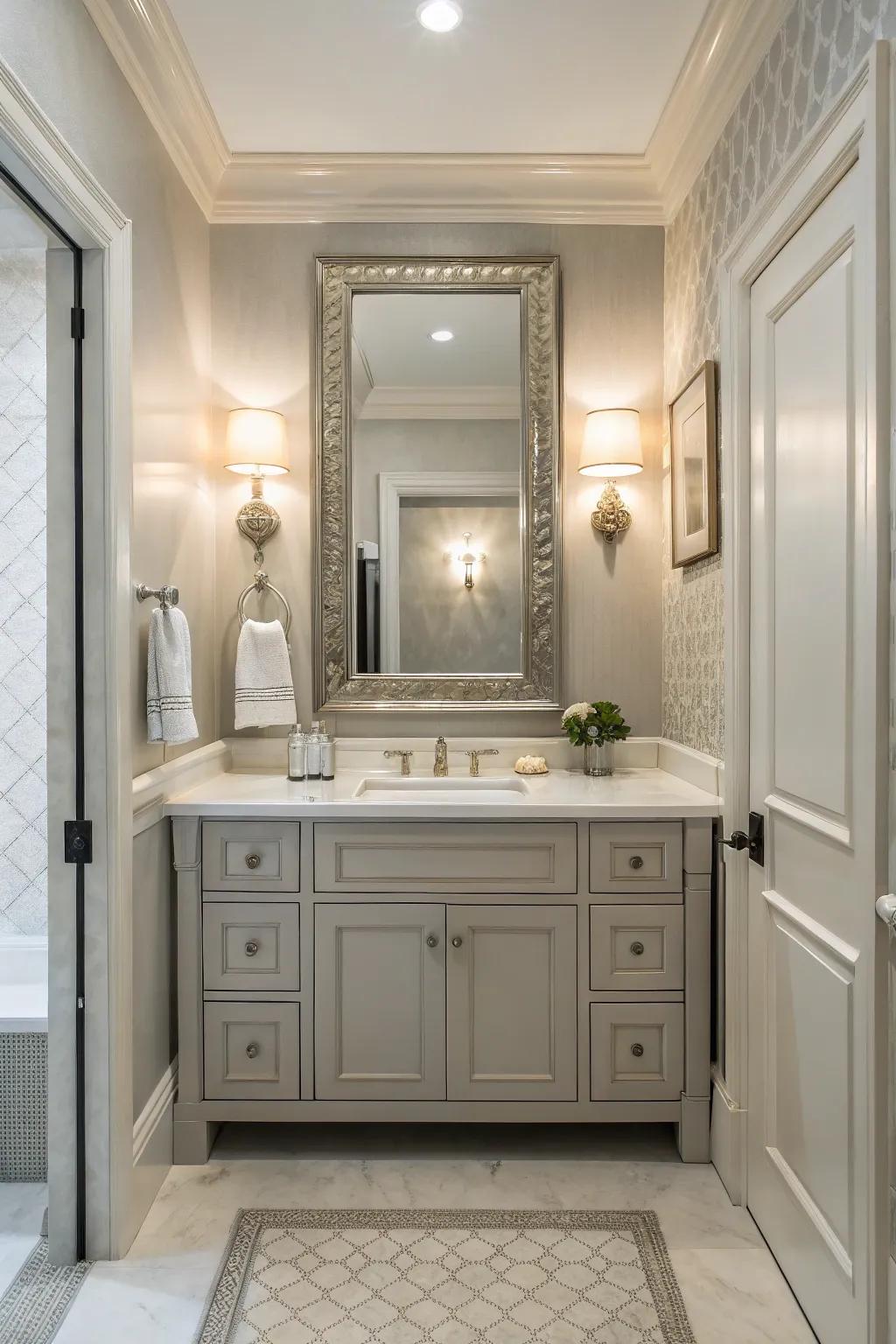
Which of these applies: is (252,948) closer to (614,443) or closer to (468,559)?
(468,559)

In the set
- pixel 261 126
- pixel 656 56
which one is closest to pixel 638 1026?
pixel 656 56

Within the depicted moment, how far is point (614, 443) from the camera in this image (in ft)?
8.75

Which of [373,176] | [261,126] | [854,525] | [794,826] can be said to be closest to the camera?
[854,525]

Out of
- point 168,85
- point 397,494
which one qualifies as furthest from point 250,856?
point 168,85

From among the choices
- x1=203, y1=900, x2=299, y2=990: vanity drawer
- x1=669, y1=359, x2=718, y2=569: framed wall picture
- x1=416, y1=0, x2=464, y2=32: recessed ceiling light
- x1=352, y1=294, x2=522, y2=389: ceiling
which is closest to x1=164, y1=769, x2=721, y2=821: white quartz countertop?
x1=203, y1=900, x2=299, y2=990: vanity drawer

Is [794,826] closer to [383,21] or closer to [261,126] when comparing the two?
[383,21]

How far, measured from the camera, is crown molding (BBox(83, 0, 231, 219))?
1888 millimetres

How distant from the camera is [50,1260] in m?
1.82

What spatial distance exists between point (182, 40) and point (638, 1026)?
2661 millimetres

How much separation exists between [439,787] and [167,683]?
36.2 inches

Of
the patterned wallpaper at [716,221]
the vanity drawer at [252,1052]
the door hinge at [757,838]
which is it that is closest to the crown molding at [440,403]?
the patterned wallpaper at [716,221]

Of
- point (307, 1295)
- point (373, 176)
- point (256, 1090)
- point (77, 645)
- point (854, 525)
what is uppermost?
point (373, 176)

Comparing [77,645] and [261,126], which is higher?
[261,126]

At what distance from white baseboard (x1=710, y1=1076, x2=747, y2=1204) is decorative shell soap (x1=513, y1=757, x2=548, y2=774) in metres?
0.95
